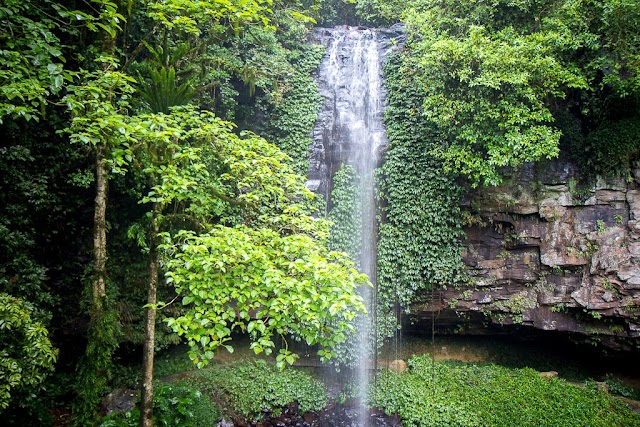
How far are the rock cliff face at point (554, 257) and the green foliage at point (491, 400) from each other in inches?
52.2

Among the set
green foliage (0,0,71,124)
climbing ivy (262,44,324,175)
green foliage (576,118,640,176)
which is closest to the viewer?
green foliage (0,0,71,124)

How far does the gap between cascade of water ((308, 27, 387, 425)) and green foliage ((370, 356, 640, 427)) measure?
101 cm

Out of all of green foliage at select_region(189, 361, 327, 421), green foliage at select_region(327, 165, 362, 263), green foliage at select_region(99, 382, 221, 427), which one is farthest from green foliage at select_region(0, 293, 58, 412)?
green foliage at select_region(327, 165, 362, 263)

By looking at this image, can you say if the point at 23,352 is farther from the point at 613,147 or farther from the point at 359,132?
the point at 613,147

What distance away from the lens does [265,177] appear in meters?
5.05

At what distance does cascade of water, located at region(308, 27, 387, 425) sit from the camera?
953 centimetres

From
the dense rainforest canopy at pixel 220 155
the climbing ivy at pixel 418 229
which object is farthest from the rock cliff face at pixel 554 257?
the dense rainforest canopy at pixel 220 155

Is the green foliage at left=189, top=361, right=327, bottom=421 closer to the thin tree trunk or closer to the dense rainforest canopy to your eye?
the dense rainforest canopy

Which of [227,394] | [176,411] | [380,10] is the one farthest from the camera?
[380,10]

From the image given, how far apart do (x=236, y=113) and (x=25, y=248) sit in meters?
6.13

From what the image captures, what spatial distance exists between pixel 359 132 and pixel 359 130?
0.20 ft

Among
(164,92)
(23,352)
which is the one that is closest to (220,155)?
(164,92)

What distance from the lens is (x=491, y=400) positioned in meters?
8.35

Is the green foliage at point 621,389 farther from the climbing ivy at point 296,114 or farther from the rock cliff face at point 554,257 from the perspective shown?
the climbing ivy at point 296,114
